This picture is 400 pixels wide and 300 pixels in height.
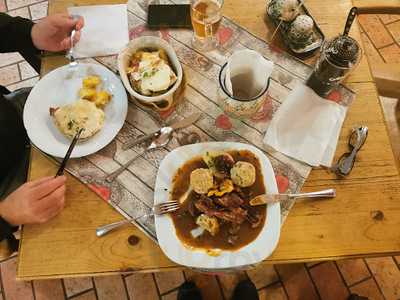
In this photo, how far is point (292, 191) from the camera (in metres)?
1.02

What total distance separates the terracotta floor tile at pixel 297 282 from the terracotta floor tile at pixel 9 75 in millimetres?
1825

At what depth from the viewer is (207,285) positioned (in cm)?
175

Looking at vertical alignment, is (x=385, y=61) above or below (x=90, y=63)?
below

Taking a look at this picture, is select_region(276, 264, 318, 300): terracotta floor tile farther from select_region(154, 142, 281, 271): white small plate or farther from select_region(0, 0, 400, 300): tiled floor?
select_region(154, 142, 281, 271): white small plate

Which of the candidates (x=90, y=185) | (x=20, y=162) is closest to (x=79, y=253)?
(x=90, y=185)

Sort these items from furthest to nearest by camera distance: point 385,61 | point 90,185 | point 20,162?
point 385,61, point 20,162, point 90,185

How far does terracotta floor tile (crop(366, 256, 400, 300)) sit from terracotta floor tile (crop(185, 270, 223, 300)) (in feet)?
2.46

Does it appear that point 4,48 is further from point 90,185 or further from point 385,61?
point 385,61

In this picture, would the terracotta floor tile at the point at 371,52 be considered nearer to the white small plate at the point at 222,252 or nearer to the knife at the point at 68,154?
the white small plate at the point at 222,252

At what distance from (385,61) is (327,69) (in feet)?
4.78

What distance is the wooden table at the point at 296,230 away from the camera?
942 millimetres

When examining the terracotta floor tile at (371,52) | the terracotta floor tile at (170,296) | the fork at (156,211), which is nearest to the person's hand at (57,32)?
the fork at (156,211)

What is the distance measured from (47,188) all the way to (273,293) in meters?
1.22

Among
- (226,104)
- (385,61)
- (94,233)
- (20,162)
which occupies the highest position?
(226,104)
